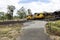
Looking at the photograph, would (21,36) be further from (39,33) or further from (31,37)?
(39,33)

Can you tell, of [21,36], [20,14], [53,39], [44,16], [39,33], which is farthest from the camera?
[20,14]

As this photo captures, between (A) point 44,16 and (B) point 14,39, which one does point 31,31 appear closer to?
(B) point 14,39

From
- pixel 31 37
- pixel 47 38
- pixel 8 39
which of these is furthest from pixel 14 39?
pixel 47 38

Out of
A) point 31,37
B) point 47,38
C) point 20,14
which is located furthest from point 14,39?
point 20,14

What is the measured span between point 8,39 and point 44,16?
16672mm

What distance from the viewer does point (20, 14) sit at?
5941cm

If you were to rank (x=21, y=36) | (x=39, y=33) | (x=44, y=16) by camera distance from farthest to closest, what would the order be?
(x=44, y=16) < (x=39, y=33) < (x=21, y=36)

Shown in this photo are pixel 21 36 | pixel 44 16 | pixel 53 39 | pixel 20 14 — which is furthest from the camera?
pixel 20 14

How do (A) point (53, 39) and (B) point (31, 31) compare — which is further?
(B) point (31, 31)

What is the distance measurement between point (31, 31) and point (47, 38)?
95.5 inches

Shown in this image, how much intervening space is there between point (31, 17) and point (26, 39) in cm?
1648

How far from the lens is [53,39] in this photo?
11.9 meters

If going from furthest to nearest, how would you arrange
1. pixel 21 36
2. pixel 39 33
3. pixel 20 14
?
pixel 20 14 → pixel 39 33 → pixel 21 36

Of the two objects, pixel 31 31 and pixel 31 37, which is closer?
pixel 31 37
